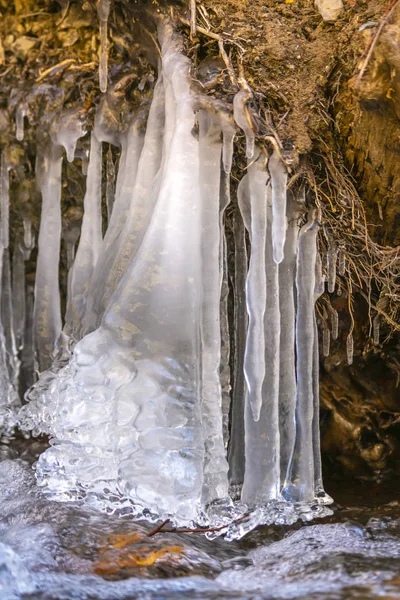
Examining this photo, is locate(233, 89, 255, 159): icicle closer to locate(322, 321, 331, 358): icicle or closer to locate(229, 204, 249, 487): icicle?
locate(229, 204, 249, 487): icicle

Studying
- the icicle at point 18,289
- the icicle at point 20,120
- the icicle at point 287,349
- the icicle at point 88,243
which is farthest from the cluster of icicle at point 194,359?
the icicle at point 18,289

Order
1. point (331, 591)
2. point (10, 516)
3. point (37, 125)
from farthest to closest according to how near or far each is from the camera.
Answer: point (37, 125)
point (10, 516)
point (331, 591)

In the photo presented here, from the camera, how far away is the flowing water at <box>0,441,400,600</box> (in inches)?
74.0

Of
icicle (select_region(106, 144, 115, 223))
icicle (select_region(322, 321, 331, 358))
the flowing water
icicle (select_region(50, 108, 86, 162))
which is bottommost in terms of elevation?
the flowing water

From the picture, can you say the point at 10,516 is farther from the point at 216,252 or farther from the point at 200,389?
the point at 216,252

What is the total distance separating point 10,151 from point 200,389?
164 cm

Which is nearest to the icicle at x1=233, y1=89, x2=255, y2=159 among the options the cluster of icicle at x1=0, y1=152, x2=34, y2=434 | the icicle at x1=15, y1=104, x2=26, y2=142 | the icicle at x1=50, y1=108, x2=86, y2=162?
the icicle at x1=50, y1=108, x2=86, y2=162

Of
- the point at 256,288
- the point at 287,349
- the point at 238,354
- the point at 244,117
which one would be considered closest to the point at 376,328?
the point at 287,349

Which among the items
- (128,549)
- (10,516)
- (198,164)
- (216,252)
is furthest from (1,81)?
(128,549)

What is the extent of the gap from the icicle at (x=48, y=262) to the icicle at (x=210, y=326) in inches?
39.2

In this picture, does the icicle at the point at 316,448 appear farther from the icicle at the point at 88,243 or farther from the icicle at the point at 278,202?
the icicle at the point at 88,243

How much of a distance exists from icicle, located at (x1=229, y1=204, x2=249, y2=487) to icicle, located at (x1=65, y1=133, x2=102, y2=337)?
0.72 m

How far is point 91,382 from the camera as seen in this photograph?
2488 mm

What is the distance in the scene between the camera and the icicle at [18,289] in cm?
353
